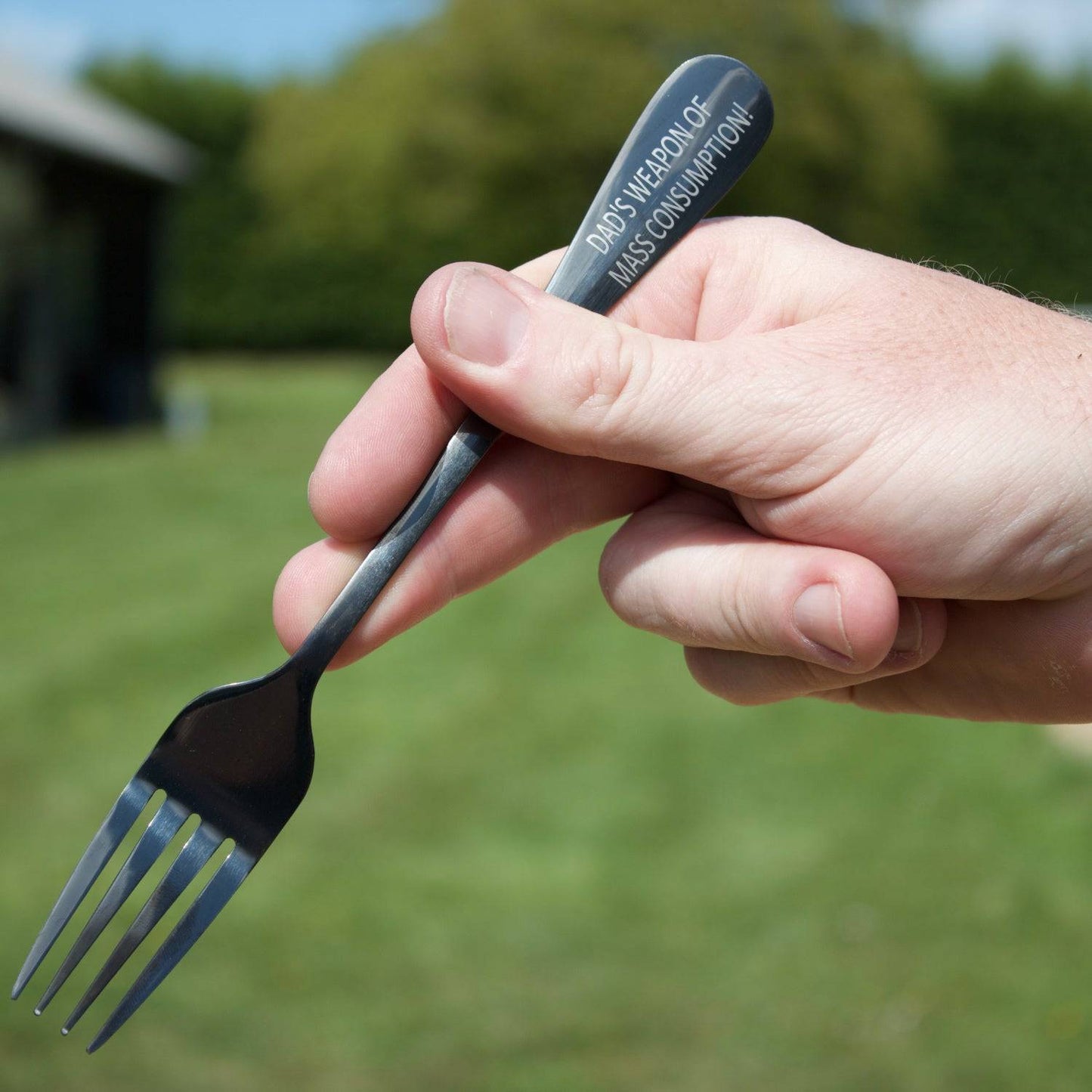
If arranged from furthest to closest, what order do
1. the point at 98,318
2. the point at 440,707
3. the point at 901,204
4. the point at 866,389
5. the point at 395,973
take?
the point at 901,204
the point at 98,318
the point at 440,707
the point at 395,973
the point at 866,389

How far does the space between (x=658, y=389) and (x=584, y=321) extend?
4.6 inches

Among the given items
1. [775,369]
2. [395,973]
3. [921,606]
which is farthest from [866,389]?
[395,973]

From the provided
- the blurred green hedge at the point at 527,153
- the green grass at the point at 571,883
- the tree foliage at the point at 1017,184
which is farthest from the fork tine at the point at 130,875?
the tree foliage at the point at 1017,184

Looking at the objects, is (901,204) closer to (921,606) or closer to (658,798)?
(658,798)

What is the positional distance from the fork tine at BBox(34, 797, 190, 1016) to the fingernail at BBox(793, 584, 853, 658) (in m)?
0.74

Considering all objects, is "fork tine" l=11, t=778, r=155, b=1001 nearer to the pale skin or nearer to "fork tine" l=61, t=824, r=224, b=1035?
"fork tine" l=61, t=824, r=224, b=1035

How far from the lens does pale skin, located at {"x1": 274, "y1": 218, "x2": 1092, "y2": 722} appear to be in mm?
1386

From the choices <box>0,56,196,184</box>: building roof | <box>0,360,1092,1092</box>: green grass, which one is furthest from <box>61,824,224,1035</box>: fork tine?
<box>0,56,196,184</box>: building roof

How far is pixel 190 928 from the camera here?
1.40 metres

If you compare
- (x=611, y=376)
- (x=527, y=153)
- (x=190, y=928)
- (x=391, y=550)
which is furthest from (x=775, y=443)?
(x=527, y=153)

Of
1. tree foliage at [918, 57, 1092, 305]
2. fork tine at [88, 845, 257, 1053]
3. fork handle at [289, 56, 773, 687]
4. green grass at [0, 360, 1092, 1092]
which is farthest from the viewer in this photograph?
tree foliage at [918, 57, 1092, 305]

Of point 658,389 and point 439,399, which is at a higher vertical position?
point 658,389

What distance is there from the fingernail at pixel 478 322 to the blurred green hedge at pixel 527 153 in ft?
47.4

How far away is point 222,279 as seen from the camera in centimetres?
2241
